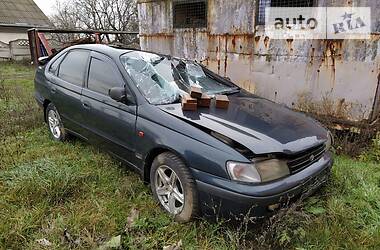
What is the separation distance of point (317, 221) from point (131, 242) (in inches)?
60.6

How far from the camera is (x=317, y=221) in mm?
2537

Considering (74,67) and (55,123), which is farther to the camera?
(55,123)

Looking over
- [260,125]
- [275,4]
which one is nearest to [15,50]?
[275,4]

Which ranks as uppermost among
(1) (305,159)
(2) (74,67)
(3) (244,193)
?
(2) (74,67)

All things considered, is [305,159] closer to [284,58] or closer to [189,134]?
[189,134]

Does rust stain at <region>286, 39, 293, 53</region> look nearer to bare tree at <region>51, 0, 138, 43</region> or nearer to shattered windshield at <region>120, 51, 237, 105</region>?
shattered windshield at <region>120, 51, 237, 105</region>

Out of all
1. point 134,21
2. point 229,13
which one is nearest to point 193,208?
point 229,13

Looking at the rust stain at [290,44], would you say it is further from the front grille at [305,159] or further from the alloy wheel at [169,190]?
the alloy wheel at [169,190]

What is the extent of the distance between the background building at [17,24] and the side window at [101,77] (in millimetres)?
18022

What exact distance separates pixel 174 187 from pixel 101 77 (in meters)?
1.57

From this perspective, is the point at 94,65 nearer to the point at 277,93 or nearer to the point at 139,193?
the point at 139,193

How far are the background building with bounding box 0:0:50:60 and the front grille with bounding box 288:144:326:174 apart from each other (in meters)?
20.2

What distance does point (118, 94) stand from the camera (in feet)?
9.62

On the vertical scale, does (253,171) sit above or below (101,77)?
below
